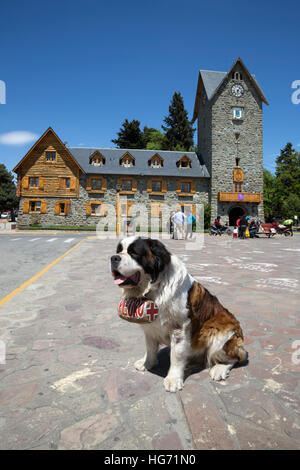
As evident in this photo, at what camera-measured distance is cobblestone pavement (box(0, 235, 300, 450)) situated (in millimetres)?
1769

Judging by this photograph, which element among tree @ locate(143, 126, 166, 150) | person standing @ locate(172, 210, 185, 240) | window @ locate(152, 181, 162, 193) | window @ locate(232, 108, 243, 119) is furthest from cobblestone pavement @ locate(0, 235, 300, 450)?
tree @ locate(143, 126, 166, 150)

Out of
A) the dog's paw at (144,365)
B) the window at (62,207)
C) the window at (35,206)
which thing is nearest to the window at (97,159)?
the window at (62,207)

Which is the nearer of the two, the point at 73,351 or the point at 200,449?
the point at 200,449

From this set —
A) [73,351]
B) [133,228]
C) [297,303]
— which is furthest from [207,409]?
[133,228]

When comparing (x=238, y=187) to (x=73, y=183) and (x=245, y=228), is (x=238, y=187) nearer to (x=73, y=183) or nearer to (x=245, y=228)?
(x=245, y=228)

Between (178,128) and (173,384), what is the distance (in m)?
56.0

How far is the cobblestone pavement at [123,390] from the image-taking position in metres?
1.77

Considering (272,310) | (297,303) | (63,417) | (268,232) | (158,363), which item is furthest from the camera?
(268,232)

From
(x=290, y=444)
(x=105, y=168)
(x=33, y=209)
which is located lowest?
(x=290, y=444)

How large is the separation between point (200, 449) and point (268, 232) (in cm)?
2265

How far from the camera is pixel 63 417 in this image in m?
1.94

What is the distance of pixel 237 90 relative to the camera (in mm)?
36719

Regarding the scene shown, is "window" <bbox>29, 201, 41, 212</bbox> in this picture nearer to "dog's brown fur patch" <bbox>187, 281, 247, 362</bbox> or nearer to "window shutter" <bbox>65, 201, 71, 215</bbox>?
"window shutter" <bbox>65, 201, 71, 215</bbox>

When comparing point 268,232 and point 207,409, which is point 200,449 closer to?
point 207,409
